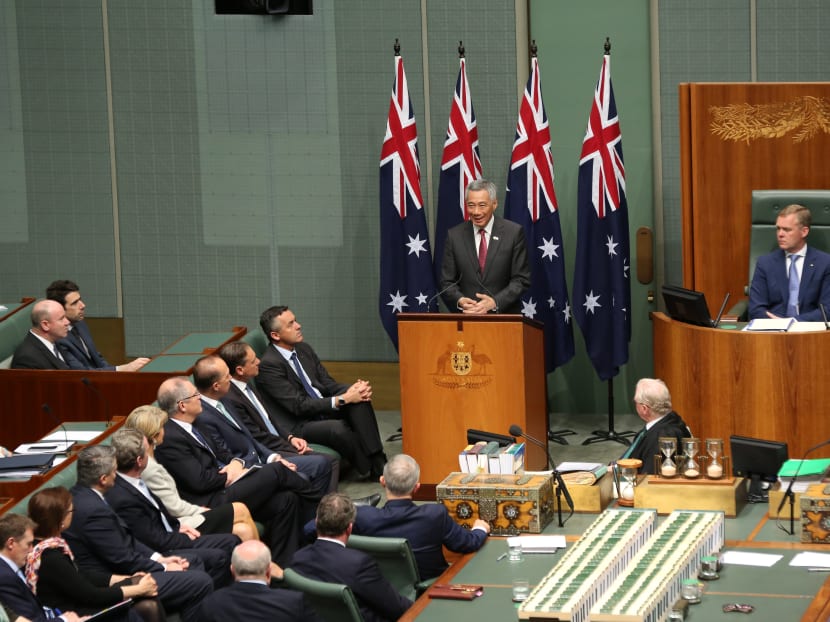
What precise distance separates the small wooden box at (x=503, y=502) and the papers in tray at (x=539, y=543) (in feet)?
0.42

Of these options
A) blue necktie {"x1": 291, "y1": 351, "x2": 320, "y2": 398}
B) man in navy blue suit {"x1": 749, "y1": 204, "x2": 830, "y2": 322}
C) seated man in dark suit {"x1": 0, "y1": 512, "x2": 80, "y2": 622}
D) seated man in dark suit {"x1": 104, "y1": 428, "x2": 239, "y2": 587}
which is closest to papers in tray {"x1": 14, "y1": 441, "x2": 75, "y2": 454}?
seated man in dark suit {"x1": 104, "y1": 428, "x2": 239, "y2": 587}

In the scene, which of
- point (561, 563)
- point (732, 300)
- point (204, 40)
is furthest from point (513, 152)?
point (561, 563)

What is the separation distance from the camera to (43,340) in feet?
26.3

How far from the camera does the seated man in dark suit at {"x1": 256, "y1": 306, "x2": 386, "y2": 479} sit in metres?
8.04

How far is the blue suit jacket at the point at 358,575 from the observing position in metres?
5.11

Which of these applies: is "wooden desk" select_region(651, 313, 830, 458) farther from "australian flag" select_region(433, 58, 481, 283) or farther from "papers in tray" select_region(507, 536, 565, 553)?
"papers in tray" select_region(507, 536, 565, 553)

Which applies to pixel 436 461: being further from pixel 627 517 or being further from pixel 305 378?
pixel 627 517

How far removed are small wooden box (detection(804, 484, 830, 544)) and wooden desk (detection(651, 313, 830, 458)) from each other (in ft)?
7.56

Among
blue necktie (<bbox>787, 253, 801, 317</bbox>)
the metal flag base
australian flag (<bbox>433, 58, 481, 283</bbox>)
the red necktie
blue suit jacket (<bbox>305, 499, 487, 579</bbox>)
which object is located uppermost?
australian flag (<bbox>433, 58, 481, 283</bbox>)

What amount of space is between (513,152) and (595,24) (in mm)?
1066

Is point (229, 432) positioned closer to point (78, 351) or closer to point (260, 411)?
point (260, 411)

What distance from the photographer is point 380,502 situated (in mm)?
7664

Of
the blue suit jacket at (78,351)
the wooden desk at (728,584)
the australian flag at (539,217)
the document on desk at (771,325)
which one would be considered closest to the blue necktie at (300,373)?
the blue suit jacket at (78,351)

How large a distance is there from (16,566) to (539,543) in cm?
197
